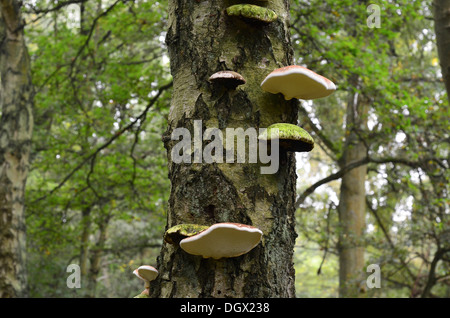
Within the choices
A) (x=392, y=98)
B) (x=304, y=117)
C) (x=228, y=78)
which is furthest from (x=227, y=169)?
(x=304, y=117)

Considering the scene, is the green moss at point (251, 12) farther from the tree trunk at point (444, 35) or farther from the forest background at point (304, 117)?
the forest background at point (304, 117)

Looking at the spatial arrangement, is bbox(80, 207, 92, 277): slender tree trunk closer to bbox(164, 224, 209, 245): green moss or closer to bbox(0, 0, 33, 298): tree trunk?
bbox(0, 0, 33, 298): tree trunk

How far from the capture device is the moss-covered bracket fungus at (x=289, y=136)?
6.66ft

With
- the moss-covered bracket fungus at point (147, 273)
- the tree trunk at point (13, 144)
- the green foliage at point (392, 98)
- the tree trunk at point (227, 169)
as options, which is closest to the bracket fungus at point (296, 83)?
the tree trunk at point (227, 169)

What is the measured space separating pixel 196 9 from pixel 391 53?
1020 centimetres

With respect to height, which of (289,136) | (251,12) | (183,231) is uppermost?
(251,12)

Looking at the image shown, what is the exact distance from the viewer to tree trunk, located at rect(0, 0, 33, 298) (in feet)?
23.7

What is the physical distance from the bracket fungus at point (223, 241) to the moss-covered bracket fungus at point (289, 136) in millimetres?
465

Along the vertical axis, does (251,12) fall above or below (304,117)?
below

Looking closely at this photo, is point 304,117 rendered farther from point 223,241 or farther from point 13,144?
point 223,241

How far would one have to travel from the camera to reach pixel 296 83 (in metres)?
2.20

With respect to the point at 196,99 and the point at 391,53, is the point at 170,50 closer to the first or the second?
the point at 196,99

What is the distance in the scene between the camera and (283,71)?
2119 millimetres

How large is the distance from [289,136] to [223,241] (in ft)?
1.88
